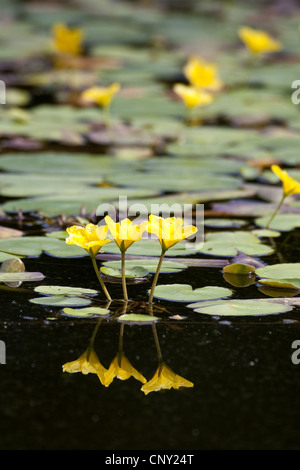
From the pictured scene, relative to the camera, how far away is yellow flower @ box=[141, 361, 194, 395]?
92 centimetres

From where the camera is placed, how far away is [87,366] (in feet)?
3.19

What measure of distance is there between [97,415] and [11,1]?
466 cm

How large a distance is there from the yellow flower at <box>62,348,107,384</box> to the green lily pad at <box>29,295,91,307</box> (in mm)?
147

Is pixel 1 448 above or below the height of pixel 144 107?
below

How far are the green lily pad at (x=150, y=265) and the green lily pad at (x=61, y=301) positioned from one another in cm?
17

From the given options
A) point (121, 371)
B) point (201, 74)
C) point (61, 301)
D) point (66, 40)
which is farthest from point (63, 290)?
point (66, 40)

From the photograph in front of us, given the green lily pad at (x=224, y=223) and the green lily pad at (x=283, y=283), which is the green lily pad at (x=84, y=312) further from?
the green lily pad at (x=224, y=223)

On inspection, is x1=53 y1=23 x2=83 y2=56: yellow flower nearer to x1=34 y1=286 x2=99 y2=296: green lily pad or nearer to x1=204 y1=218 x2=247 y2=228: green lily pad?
x1=204 y1=218 x2=247 y2=228: green lily pad

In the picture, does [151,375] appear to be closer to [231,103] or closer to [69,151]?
[69,151]

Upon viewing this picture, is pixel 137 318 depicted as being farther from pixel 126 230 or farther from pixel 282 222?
pixel 282 222

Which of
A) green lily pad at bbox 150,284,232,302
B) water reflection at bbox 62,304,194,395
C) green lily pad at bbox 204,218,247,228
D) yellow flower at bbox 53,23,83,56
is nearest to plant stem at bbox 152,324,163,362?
water reflection at bbox 62,304,194,395

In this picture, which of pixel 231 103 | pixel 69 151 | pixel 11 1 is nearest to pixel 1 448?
pixel 69 151

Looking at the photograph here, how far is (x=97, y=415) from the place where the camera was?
0.85 m

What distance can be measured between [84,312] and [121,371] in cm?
16
